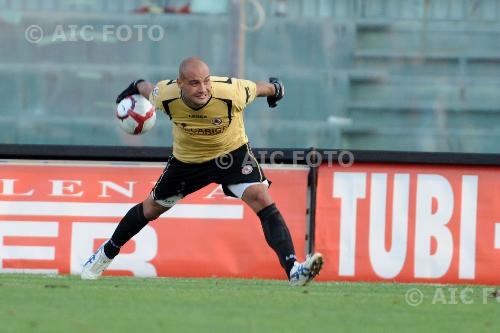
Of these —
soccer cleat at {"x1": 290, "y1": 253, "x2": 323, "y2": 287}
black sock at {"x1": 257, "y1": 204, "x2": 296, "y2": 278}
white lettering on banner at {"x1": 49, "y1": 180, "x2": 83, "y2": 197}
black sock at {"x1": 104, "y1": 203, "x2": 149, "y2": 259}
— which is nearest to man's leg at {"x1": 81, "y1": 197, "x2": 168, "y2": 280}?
black sock at {"x1": 104, "y1": 203, "x2": 149, "y2": 259}

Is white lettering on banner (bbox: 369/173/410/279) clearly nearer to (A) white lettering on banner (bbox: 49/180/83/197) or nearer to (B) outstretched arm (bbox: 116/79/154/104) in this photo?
(A) white lettering on banner (bbox: 49/180/83/197)

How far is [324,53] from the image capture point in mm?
12195

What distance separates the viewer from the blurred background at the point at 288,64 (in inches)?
479

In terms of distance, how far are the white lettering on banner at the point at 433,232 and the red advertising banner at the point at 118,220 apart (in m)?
0.98

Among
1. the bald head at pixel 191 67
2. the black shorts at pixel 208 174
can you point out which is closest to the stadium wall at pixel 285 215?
the black shorts at pixel 208 174

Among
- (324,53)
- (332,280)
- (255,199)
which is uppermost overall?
(324,53)

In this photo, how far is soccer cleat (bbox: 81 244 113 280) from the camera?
9.81 metres

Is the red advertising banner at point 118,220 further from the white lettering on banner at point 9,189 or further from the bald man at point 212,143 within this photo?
the bald man at point 212,143

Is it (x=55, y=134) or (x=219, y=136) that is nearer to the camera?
(x=219, y=136)

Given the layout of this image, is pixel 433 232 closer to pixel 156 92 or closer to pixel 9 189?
pixel 156 92

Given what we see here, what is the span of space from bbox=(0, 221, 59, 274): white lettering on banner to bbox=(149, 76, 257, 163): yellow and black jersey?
236 cm

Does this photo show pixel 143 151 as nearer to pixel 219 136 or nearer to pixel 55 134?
pixel 55 134

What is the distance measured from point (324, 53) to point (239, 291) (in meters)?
3.88

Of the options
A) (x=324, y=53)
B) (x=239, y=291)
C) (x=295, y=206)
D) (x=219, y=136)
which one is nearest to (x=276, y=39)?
(x=324, y=53)
